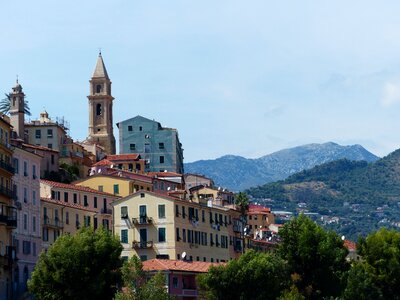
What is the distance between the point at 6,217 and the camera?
342 ft

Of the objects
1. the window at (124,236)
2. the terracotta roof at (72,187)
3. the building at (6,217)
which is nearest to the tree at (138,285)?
the building at (6,217)

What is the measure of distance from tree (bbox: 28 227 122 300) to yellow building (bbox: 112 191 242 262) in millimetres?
25311

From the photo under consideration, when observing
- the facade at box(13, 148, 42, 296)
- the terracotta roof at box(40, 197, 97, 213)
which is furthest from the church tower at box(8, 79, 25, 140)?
the facade at box(13, 148, 42, 296)

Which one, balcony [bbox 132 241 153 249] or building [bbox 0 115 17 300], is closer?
building [bbox 0 115 17 300]

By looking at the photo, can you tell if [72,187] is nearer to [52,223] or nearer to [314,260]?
[52,223]

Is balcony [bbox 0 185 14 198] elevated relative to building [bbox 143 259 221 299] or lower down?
elevated

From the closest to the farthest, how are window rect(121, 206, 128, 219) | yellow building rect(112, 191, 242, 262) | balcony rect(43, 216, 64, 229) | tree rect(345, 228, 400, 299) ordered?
tree rect(345, 228, 400, 299)
balcony rect(43, 216, 64, 229)
yellow building rect(112, 191, 242, 262)
window rect(121, 206, 128, 219)

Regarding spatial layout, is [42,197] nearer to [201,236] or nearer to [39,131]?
[201,236]

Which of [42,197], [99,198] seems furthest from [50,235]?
[99,198]

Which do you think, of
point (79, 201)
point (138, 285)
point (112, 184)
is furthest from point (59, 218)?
point (138, 285)

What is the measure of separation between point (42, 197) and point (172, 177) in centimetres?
5115

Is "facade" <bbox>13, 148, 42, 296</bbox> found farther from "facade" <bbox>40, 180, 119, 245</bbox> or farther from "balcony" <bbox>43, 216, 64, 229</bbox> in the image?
"facade" <bbox>40, 180, 119, 245</bbox>

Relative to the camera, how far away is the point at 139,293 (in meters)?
94.7

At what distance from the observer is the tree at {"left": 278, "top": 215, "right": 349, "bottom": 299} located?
11750 centimetres
